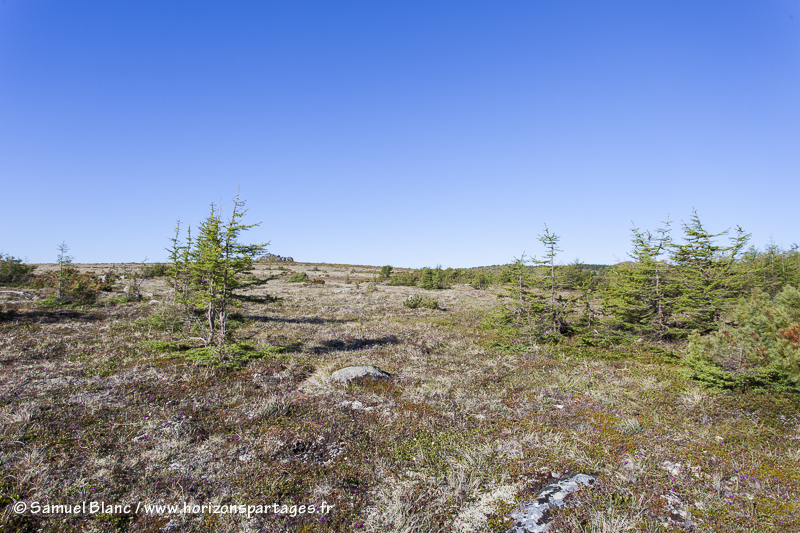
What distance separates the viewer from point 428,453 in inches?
251

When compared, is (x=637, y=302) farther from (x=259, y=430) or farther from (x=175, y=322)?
(x=175, y=322)

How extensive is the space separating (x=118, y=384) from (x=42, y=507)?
5.44m

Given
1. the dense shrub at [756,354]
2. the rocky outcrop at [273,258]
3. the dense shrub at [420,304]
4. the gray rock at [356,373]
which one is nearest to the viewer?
the dense shrub at [756,354]

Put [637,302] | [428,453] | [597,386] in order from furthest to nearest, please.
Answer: [637,302] → [597,386] → [428,453]

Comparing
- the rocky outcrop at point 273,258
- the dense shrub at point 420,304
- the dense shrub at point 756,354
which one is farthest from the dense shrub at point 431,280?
the rocky outcrop at point 273,258

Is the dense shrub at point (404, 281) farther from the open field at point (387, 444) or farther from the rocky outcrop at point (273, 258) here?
the rocky outcrop at point (273, 258)

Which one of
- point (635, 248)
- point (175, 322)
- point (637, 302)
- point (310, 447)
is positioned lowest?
point (310, 447)

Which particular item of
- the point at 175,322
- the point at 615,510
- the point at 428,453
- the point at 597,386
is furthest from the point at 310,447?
the point at 175,322

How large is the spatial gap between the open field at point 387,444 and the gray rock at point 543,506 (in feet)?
0.48

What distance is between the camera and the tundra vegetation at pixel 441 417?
190 inches

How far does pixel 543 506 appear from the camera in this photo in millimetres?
4746

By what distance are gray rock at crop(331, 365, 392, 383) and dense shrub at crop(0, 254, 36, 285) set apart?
37898 mm

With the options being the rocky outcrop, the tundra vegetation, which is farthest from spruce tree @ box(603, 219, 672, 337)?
the rocky outcrop

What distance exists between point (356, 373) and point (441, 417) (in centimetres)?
347
